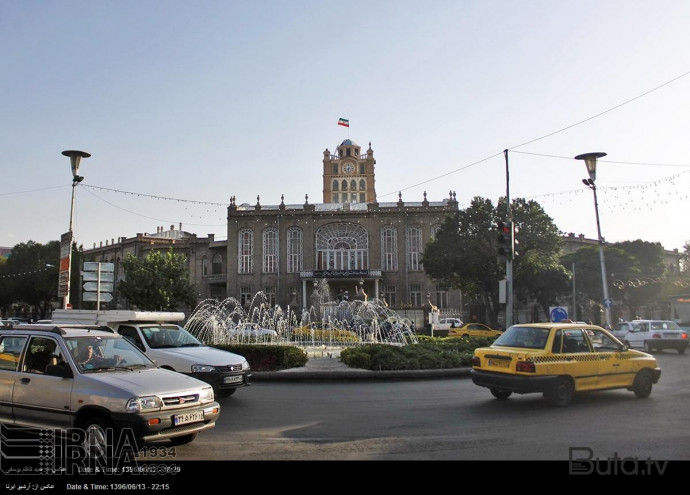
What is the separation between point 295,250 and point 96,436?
54.2m

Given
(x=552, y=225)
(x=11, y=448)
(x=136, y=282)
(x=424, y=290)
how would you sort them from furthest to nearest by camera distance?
(x=424, y=290), (x=136, y=282), (x=552, y=225), (x=11, y=448)

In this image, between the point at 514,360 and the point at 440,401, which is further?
the point at 440,401

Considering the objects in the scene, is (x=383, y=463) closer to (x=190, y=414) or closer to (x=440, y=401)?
(x=190, y=414)

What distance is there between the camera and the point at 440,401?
10500 mm

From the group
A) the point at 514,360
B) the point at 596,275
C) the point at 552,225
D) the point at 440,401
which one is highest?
the point at 552,225

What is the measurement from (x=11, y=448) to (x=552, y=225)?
41.4m

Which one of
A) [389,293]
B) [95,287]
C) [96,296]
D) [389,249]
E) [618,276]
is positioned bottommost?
[96,296]

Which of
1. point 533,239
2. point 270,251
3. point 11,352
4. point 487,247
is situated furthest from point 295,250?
point 11,352

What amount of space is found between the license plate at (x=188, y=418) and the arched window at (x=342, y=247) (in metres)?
52.4

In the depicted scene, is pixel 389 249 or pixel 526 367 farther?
pixel 389 249

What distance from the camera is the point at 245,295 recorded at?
6072 centimetres

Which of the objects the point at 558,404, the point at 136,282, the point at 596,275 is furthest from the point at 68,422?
the point at 596,275

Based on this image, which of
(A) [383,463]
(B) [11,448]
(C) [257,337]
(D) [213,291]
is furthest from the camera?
(D) [213,291]

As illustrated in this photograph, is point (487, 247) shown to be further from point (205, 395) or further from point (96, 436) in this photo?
point (96, 436)
